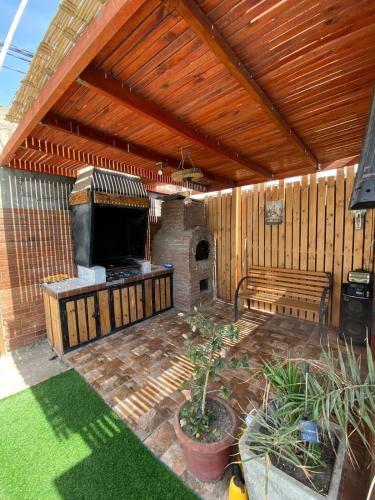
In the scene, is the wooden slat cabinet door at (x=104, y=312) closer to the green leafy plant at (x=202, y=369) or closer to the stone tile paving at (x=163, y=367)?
the stone tile paving at (x=163, y=367)

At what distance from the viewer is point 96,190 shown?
11.3 ft

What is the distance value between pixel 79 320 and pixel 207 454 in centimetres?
264

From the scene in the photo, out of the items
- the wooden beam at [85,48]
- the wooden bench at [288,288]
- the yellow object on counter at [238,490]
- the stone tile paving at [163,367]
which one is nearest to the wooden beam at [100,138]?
the wooden beam at [85,48]

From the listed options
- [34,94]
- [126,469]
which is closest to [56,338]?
[126,469]

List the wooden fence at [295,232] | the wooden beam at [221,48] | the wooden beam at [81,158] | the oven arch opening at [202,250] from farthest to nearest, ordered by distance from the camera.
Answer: the oven arch opening at [202,250] < the wooden fence at [295,232] < the wooden beam at [81,158] < the wooden beam at [221,48]

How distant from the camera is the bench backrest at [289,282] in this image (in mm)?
3986

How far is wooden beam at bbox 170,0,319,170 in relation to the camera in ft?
4.10

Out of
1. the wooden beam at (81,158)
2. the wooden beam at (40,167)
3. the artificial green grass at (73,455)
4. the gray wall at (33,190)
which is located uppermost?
the wooden beam at (81,158)

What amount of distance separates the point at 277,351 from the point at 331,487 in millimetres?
2298

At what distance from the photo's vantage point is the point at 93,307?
11.5 ft

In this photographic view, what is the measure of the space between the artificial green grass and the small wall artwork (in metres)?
Result: 4.22

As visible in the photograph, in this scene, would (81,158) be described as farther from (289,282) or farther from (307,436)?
(289,282)

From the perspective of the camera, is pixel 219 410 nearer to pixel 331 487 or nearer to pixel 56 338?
pixel 331 487

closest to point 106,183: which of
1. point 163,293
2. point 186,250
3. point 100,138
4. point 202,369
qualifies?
point 100,138
